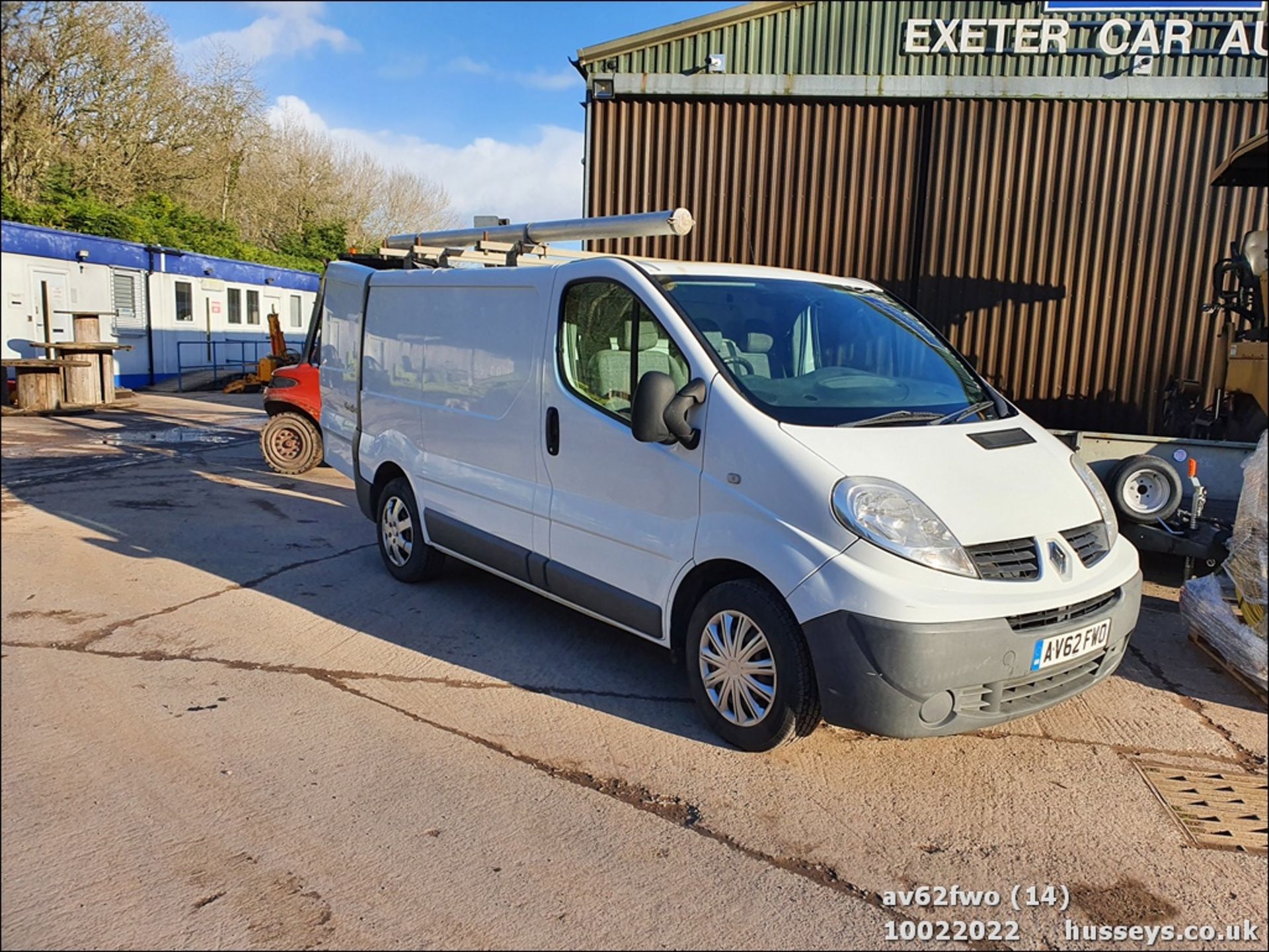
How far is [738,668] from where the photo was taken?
3.71 metres

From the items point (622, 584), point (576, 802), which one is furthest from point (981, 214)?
point (576, 802)

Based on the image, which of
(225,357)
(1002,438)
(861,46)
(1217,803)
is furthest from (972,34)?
(225,357)

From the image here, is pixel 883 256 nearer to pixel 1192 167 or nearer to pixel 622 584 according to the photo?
pixel 1192 167

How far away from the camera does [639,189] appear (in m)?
10.6

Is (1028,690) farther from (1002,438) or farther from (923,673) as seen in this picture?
(1002,438)

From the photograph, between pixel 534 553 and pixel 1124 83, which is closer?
pixel 534 553

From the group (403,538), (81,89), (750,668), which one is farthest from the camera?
(403,538)

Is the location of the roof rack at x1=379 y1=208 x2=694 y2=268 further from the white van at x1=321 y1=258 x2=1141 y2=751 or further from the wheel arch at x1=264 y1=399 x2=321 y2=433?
the wheel arch at x1=264 y1=399 x2=321 y2=433

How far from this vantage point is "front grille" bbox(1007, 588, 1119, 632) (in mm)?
3346

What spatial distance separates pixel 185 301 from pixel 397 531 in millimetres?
18507

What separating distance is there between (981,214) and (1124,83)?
6.04 feet

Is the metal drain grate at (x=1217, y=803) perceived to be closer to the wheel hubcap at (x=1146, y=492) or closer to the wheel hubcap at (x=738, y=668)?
the wheel hubcap at (x=738, y=668)

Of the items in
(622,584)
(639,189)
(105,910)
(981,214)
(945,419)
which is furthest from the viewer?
(639,189)

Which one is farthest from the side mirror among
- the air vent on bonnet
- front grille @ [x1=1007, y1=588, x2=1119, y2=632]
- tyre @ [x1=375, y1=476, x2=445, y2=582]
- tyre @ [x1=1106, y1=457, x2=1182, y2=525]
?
tyre @ [x1=1106, y1=457, x2=1182, y2=525]
